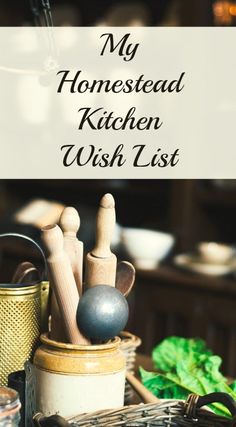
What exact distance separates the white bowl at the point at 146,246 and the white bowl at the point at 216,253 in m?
0.19

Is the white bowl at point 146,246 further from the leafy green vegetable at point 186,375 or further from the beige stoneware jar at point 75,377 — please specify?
the beige stoneware jar at point 75,377

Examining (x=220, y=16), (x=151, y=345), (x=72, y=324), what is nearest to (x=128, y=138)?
(x=220, y=16)

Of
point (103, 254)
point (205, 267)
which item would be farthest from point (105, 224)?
point (205, 267)

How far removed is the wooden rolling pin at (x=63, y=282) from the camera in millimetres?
1150

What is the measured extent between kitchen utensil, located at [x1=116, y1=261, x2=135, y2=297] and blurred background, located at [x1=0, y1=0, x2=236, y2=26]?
247 centimetres

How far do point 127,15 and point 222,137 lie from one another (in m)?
0.87

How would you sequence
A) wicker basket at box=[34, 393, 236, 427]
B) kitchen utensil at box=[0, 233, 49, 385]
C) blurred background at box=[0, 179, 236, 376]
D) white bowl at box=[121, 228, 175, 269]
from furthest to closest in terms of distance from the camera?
white bowl at box=[121, 228, 175, 269] → blurred background at box=[0, 179, 236, 376] → kitchen utensil at box=[0, 233, 49, 385] → wicker basket at box=[34, 393, 236, 427]

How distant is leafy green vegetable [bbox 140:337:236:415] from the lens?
1391 mm

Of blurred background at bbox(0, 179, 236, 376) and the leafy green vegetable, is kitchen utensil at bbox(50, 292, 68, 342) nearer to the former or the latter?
the leafy green vegetable

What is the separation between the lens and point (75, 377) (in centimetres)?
114

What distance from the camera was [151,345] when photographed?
3.61 m

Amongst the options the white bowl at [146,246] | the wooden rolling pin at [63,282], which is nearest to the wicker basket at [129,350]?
the wooden rolling pin at [63,282]

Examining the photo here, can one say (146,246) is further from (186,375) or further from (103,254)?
(103,254)

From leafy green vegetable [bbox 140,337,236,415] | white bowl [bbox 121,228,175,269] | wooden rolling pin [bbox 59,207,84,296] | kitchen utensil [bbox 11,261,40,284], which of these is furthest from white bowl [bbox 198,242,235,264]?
wooden rolling pin [bbox 59,207,84,296]
